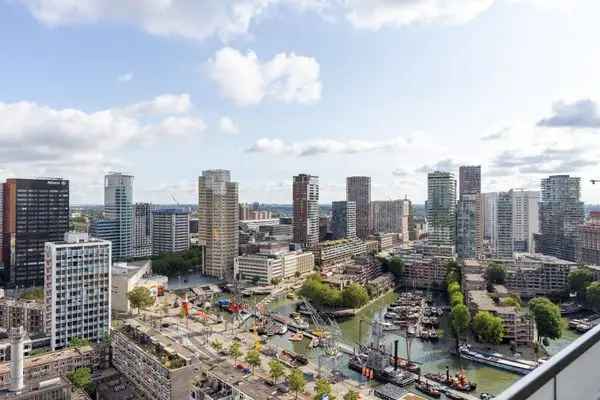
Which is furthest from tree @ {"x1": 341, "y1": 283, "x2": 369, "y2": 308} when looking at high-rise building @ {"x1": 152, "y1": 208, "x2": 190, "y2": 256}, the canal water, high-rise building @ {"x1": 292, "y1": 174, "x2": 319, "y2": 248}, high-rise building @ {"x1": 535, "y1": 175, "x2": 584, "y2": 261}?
high-rise building @ {"x1": 152, "y1": 208, "x2": 190, "y2": 256}

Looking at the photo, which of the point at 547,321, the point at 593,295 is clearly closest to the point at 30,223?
the point at 547,321

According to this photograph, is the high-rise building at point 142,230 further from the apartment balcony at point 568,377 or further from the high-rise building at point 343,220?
the apartment balcony at point 568,377

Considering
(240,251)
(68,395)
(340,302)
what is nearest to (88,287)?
(68,395)

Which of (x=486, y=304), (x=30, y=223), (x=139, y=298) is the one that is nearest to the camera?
(x=486, y=304)

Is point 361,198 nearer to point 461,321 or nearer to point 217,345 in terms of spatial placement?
point 461,321

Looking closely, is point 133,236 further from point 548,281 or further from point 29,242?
point 548,281

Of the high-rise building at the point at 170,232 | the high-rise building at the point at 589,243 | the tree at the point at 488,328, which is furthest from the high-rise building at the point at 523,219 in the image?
the high-rise building at the point at 170,232
